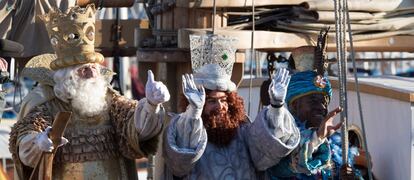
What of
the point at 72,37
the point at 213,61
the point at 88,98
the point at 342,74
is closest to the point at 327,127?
the point at 342,74

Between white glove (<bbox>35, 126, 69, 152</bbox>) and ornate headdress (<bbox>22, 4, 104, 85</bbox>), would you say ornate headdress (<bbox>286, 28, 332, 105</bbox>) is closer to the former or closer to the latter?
ornate headdress (<bbox>22, 4, 104, 85</bbox>)

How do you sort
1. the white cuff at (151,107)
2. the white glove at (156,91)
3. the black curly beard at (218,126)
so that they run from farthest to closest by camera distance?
the black curly beard at (218,126) < the white cuff at (151,107) < the white glove at (156,91)

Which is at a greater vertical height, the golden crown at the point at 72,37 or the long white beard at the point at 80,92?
the golden crown at the point at 72,37

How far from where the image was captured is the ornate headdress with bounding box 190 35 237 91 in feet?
17.4

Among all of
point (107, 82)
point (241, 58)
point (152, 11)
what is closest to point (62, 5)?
point (152, 11)

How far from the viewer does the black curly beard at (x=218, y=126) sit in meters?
5.25

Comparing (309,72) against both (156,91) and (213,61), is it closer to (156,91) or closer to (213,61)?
(213,61)

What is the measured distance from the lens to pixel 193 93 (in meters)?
5.04

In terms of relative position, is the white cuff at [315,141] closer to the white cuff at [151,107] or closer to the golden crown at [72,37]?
the white cuff at [151,107]

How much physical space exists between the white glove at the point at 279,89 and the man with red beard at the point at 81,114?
1.84 feet

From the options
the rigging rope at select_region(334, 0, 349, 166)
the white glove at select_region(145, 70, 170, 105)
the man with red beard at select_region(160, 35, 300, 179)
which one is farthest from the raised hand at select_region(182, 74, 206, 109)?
the rigging rope at select_region(334, 0, 349, 166)

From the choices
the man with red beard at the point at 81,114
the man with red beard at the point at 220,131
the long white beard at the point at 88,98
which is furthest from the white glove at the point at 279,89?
the long white beard at the point at 88,98

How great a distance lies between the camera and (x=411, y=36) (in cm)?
716

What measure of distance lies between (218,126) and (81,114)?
0.62 meters
